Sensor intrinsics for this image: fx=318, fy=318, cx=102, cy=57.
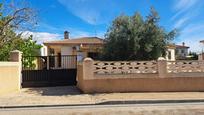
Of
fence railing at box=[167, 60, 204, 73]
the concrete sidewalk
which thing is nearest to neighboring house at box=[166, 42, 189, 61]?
fence railing at box=[167, 60, 204, 73]

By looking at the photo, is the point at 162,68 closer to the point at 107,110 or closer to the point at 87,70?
the point at 87,70

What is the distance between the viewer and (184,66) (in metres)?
17.6

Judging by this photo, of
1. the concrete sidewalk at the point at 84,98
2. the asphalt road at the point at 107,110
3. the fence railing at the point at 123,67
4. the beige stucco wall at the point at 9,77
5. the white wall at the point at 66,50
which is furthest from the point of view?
the white wall at the point at 66,50

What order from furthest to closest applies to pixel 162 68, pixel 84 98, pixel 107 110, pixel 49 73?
1. pixel 49 73
2. pixel 162 68
3. pixel 84 98
4. pixel 107 110

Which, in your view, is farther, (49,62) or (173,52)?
(173,52)

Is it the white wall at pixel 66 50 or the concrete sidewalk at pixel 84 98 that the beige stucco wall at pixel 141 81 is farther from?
the white wall at pixel 66 50

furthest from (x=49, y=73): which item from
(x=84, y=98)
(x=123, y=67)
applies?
(x=84, y=98)

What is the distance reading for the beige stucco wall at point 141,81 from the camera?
17.0 meters

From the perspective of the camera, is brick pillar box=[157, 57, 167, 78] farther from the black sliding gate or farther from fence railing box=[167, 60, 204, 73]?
the black sliding gate

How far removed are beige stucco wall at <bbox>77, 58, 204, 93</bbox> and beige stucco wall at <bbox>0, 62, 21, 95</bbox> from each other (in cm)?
432

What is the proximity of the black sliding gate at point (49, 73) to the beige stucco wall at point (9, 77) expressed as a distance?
1444mm

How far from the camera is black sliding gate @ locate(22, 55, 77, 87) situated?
21.1m

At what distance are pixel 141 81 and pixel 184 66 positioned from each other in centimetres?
261

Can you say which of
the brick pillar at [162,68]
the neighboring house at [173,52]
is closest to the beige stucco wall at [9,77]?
the brick pillar at [162,68]
